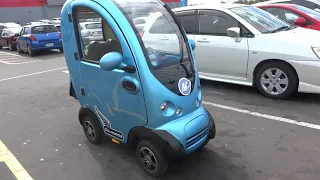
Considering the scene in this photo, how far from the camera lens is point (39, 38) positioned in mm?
13562

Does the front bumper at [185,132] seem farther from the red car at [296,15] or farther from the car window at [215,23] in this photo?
the red car at [296,15]

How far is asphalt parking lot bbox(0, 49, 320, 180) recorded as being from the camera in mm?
3094

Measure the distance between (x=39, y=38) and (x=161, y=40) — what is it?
11961mm

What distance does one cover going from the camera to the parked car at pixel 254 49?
464 cm

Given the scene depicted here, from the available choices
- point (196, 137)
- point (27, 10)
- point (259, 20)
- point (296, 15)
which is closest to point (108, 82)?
point (196, 137)

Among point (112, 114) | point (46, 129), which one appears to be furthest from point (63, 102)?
point (112, 114)

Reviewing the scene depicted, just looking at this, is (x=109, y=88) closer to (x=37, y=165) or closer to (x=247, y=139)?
(x=37, y=165)

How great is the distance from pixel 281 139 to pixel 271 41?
189cm

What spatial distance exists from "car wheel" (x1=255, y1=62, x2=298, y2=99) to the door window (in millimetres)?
2971

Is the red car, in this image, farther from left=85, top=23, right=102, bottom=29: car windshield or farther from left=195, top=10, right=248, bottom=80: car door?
left=85, top=23, right=102, bottom=29: car windshield

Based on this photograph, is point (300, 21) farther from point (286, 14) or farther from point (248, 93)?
point (248, 93)

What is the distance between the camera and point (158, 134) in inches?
110

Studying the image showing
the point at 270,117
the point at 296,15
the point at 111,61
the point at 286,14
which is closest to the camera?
the point at 111,61

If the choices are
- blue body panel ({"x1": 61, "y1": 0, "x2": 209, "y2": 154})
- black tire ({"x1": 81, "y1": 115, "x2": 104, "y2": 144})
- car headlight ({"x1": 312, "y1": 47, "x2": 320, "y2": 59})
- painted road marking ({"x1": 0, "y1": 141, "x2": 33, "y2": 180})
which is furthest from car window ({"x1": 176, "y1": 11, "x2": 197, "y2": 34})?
painted road marking ({"x1": 0, "y1": 141, "x2": 33, "y2": 180})
